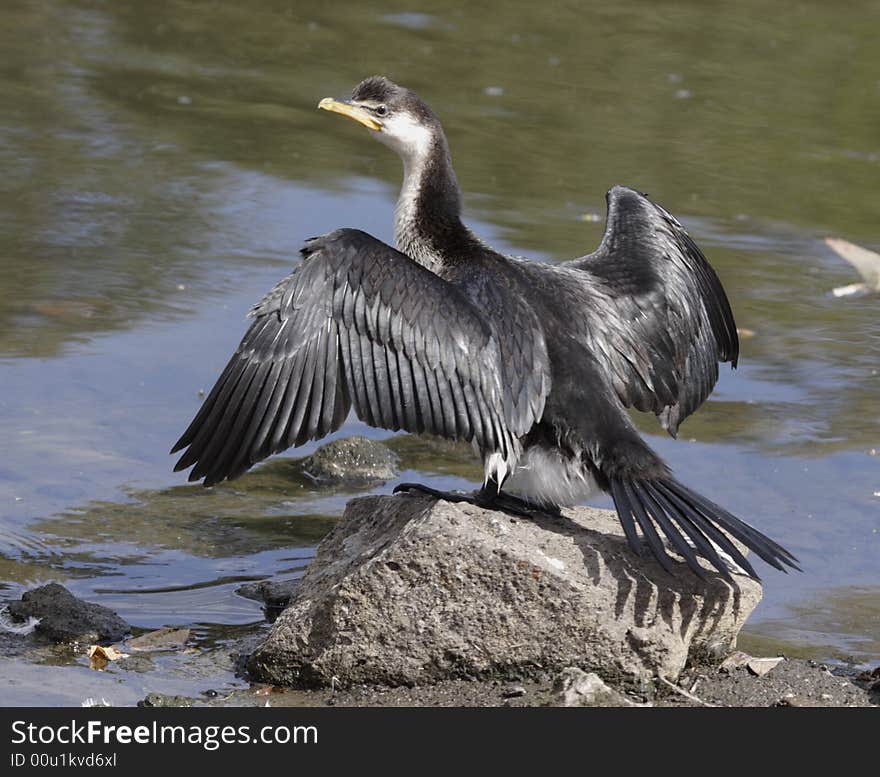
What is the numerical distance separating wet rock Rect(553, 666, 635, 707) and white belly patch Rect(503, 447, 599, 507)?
0.74 meters

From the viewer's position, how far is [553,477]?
16.5 ft

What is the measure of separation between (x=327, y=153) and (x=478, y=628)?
6.55m

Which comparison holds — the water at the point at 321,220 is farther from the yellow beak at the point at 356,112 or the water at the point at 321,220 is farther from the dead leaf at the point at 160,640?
the yellow beak at the point at 356,112

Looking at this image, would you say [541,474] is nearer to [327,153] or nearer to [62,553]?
[62,553]

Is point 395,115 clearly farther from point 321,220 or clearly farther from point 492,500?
point 321,220

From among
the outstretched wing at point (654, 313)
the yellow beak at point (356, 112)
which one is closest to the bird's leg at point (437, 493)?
the outstretched wing at point (654, 313)

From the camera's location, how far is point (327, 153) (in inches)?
421

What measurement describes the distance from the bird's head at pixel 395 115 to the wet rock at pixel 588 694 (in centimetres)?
225

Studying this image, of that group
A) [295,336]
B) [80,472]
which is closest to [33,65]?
[80,472]

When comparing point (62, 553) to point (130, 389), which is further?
point (130, 389)

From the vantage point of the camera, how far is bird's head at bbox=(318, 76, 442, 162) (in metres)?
5.89

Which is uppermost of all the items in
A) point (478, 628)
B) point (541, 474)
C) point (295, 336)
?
point (295, 336)

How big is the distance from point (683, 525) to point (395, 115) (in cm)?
214

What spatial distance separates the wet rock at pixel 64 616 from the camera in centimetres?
502
